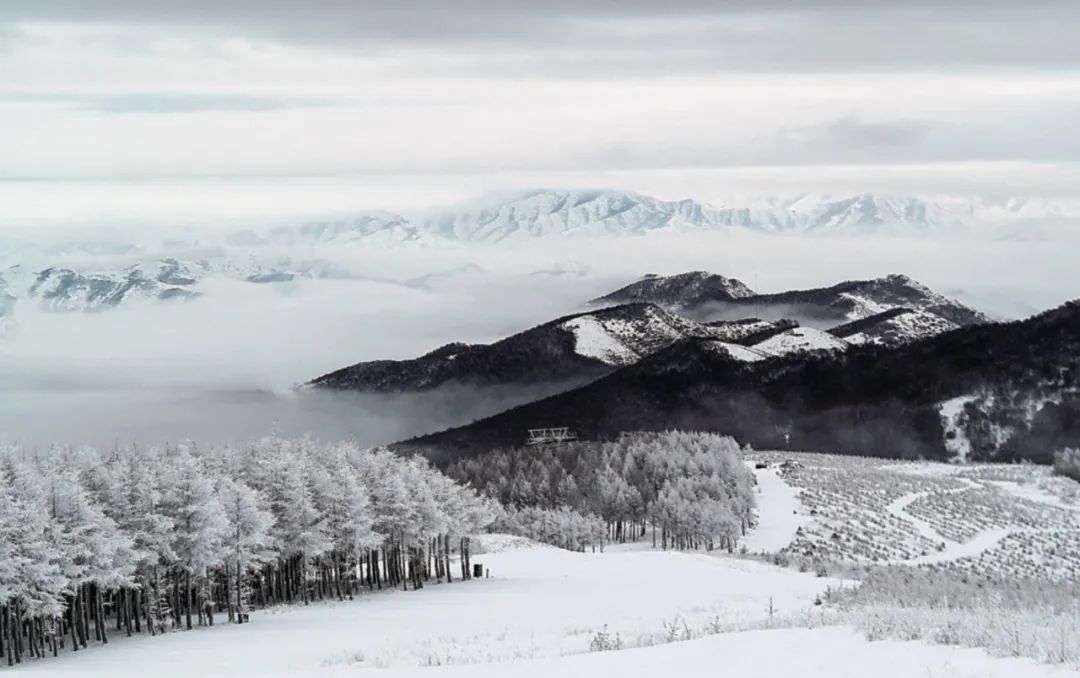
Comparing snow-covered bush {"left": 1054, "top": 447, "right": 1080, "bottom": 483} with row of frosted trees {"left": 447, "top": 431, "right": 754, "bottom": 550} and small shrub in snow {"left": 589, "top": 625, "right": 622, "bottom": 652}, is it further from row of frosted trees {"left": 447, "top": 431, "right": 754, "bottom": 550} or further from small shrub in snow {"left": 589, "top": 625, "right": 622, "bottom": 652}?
small shrub in snow {"left": 589, "top": 625, "right": 622, "bottom": 652}

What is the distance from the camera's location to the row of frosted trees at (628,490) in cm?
12525

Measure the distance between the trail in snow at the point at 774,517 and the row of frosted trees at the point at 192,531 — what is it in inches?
1455

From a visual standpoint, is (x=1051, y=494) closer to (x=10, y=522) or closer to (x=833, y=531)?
(x=833, y=531)

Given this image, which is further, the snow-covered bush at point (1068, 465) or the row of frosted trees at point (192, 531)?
the snow-covered bush at point (1068, 465)

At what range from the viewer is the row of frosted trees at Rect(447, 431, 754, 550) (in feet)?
411

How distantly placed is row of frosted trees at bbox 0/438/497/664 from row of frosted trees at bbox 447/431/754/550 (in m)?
40.7

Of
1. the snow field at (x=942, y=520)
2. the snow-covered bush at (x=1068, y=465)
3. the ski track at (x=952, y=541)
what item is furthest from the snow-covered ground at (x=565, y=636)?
the snow-covered bush at (x=1068, y=465)

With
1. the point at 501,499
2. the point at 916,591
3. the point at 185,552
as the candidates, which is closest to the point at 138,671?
the point at 185,552

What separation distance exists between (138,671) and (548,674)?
18.0 m

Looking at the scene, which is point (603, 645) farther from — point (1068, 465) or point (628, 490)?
point (1068, 465)

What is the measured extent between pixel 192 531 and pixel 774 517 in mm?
80843

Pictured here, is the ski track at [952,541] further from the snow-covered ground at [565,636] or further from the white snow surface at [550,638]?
the white snow surface at [550,638]

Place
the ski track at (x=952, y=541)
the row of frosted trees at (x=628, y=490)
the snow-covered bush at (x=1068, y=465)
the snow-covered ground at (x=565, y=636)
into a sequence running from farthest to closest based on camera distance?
the snow-covered bush at (x=1068, y=465)
the row of frosted trees at (x=628, y=490)
the ski track at (x=952, y=541)
the snow-covered ground at (x=565, y=636)

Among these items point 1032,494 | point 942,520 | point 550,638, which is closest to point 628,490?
point 942,520
